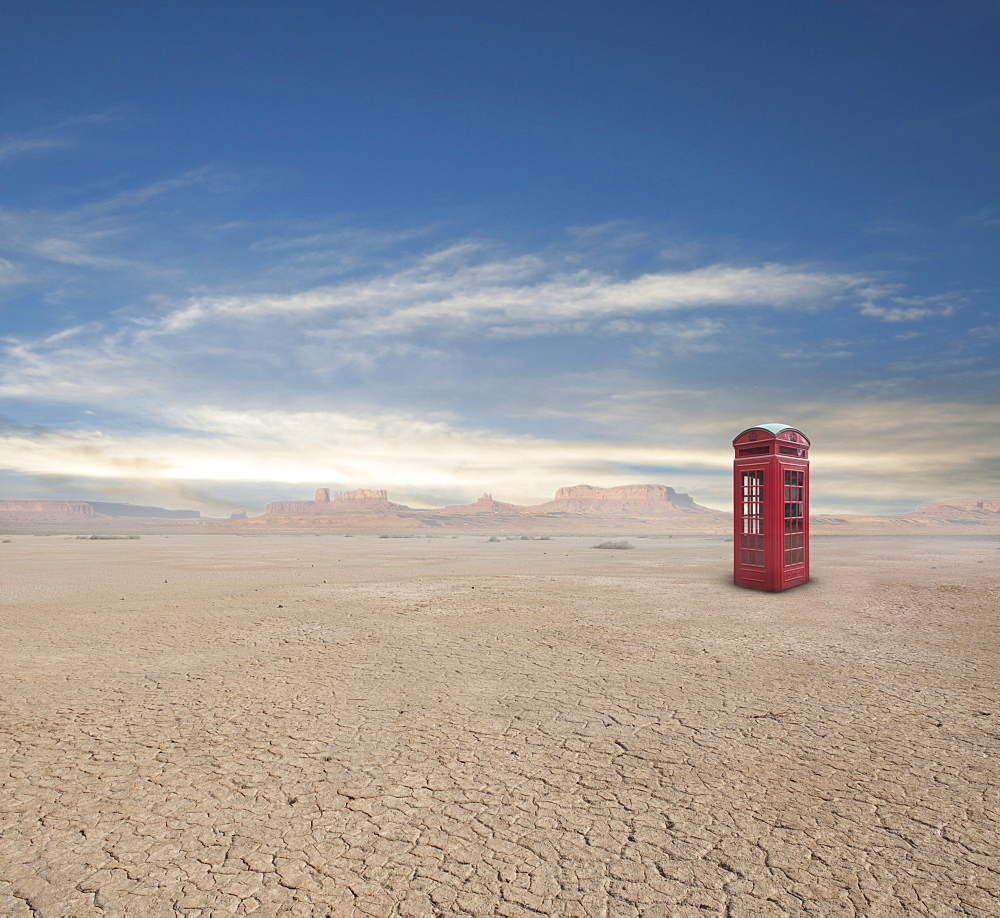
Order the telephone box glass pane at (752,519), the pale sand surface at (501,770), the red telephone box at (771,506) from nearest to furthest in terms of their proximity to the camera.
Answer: the pale sand surface at (501,770) < the red telephone box at (771,506) < the telephone box glass pane at (752,519)

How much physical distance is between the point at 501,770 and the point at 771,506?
10398 millimetres

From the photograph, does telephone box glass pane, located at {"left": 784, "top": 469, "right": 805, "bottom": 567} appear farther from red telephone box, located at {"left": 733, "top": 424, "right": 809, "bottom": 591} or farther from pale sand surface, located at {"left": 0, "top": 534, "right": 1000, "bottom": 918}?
pale sand surface, located at {"left": 0, "top": 534, "right": 1000, "bottom": 918}

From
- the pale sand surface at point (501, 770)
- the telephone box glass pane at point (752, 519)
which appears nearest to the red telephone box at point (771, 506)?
the telephone box glass pane at point (752, 519)

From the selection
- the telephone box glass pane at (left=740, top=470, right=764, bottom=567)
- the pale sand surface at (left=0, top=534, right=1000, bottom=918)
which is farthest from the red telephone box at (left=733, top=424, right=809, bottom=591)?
→ the pale sand surface at (left=0, top=534, right=1000, bottom=918)

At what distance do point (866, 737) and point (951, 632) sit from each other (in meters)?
5.77

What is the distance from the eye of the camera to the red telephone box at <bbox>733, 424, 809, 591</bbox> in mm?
12820

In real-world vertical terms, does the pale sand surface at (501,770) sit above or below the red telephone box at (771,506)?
below

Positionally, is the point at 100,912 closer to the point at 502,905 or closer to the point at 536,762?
the point at 502,905

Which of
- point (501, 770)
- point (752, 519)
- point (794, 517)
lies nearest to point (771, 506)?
point (752, 519)

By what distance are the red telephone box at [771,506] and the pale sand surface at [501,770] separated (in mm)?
3663

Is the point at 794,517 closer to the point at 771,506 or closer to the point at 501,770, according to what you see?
the point at 771,506

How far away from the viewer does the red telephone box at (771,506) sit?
505 inches

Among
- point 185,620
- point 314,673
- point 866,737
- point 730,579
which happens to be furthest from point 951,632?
point 185,620

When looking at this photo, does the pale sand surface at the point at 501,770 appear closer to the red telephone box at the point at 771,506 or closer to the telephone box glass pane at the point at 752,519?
the red telephone box at the point at 771,506
